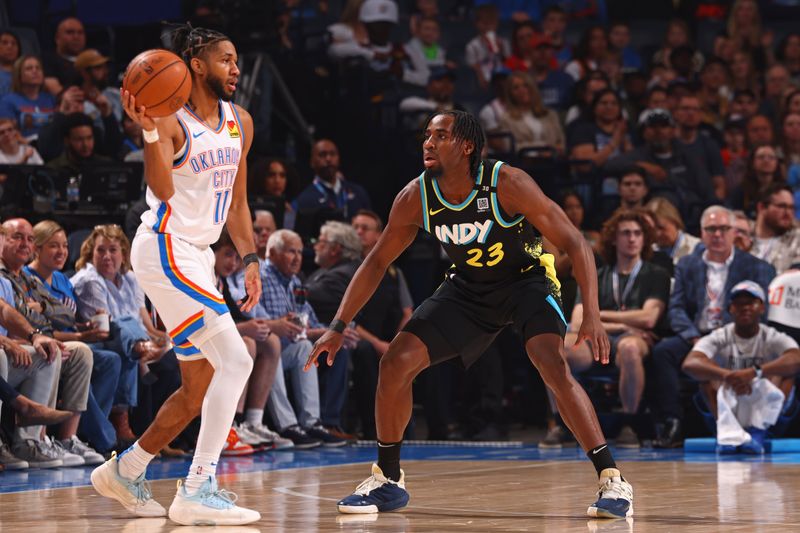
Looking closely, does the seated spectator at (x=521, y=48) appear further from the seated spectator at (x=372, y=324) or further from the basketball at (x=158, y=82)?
the basketball at (x=158, y=82)

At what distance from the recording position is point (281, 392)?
400 inches

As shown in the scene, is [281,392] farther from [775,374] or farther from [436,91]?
[436,91]

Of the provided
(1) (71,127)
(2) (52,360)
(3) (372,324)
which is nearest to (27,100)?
(1) (71,127)

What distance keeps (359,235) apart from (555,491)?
15.9 ft

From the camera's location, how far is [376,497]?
5.90 m

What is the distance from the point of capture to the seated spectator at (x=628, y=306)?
396 inches

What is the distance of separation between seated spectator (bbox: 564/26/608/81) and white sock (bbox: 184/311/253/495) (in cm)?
1047

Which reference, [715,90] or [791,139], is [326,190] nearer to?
[791,139]

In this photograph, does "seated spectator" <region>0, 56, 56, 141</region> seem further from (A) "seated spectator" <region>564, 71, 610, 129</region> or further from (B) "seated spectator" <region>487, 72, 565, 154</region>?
(A) "seated spectator" <region>564, 71, 610, 129</region>

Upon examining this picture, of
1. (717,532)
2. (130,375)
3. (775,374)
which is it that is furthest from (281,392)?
(717,532)

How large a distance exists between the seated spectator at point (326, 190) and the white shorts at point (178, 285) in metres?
6.39

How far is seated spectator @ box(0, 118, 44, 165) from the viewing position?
405 inches

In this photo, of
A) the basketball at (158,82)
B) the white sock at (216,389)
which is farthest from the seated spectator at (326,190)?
the basketball at (158,82)

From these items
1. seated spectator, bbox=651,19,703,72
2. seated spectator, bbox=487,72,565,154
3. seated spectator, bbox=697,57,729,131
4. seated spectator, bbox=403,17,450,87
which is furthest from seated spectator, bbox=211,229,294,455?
seated spectator, bbox=651,19,703,72
